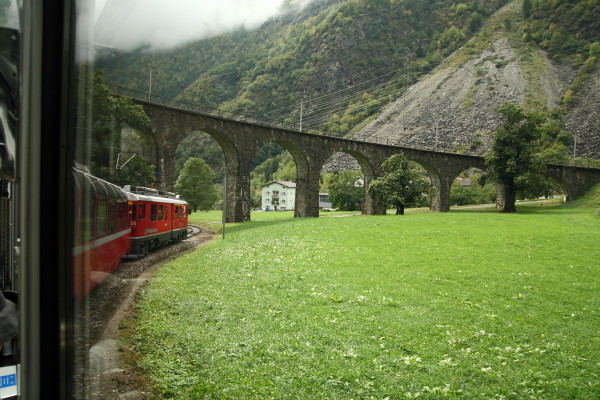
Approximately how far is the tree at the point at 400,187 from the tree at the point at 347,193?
13878mm

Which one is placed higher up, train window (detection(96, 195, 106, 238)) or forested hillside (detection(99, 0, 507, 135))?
forested hillside (detection(99, 0, 507, 135))

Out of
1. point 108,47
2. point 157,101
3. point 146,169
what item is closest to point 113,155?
point 146,169

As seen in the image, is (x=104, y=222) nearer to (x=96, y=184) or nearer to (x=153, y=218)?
(x=96, y=184)

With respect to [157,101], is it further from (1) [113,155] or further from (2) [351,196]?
(2) [351,196]

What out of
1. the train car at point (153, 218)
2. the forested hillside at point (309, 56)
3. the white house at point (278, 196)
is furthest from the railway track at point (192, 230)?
the white house at point (278, 196)

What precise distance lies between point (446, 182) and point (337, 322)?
2862cm

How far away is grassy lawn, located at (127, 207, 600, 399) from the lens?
1.87 m

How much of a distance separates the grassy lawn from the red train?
0.44m

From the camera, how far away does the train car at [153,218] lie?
1367mm

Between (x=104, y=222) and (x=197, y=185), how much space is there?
75 centimetres

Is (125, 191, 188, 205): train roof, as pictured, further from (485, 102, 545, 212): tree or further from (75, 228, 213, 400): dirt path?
(485, 102, 545, 212): tree

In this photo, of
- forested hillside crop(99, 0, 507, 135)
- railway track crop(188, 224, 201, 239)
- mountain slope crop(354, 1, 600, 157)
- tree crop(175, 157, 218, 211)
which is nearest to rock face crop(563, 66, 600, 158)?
mountain slope crop(354, 1, 600, 157)

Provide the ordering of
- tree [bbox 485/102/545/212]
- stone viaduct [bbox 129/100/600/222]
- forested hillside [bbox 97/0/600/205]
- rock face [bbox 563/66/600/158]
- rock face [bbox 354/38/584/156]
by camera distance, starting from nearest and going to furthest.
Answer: forested hillside [bbox 97/0/600/205] → rock face [bbox 563/66/600/158] → rock face [bbox 354/38/584/156] → tree [bbox 485/102/545/212] → stone viaduct [bbox 129/100/600/222]

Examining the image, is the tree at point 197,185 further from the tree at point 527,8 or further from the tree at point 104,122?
the tree at point 527,8
